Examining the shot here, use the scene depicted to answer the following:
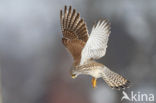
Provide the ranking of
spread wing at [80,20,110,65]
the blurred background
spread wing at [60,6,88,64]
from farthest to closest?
the blurred background < spread wing at [60,6,88,64] < spread wing at [80,20,110,65]

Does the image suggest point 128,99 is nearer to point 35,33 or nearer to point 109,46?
point 109,46

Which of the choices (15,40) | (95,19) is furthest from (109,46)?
(15,40)

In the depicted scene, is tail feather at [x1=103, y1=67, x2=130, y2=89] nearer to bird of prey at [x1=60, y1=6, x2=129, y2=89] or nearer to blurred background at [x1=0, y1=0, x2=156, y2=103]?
bird of prey at [x1=60, y1=6, x2=129, y2=89]

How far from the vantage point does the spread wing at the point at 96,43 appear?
4.54 feet

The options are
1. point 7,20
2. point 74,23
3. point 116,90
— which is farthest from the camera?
point 7,20

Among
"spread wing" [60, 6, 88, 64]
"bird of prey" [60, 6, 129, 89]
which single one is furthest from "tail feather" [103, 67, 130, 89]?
"spread wing" [60, 6, 88, 64]

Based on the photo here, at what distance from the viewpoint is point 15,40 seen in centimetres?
177

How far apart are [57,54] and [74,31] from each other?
24cm

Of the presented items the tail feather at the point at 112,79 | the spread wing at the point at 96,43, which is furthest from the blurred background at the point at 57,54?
the spread wing at the point at 96,43

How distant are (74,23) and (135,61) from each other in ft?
1.10

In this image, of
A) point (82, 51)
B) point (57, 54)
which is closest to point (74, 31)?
point (82, 51)

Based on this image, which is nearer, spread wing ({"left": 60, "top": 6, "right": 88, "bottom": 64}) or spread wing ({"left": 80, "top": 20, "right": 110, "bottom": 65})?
spread wing ({"left": 80, "top": 20, "right": 110, "bottom": 65})

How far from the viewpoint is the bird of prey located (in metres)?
1.45

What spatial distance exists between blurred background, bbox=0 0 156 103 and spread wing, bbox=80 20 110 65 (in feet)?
0.86
